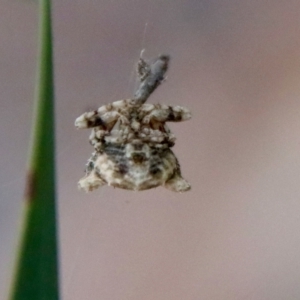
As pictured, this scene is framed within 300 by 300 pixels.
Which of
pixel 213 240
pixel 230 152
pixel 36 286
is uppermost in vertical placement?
pixel 230 152

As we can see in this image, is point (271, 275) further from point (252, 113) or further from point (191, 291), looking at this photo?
point (252, 113)

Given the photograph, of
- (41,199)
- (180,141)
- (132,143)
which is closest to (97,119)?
(132,143)

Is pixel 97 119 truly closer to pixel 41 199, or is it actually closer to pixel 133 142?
pixel 133 142

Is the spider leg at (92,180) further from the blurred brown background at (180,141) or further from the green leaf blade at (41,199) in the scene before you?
the blurred brown background at (180,141)

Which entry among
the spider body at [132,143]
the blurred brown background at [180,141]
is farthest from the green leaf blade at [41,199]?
the blurred brown background at [180,141]

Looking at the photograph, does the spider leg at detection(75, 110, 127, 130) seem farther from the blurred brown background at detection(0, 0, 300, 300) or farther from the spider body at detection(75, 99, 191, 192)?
the blurred brown background at detection(0, 0, 300, 300)

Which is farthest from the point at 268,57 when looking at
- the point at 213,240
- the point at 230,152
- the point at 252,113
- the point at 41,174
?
the point at 41,174
